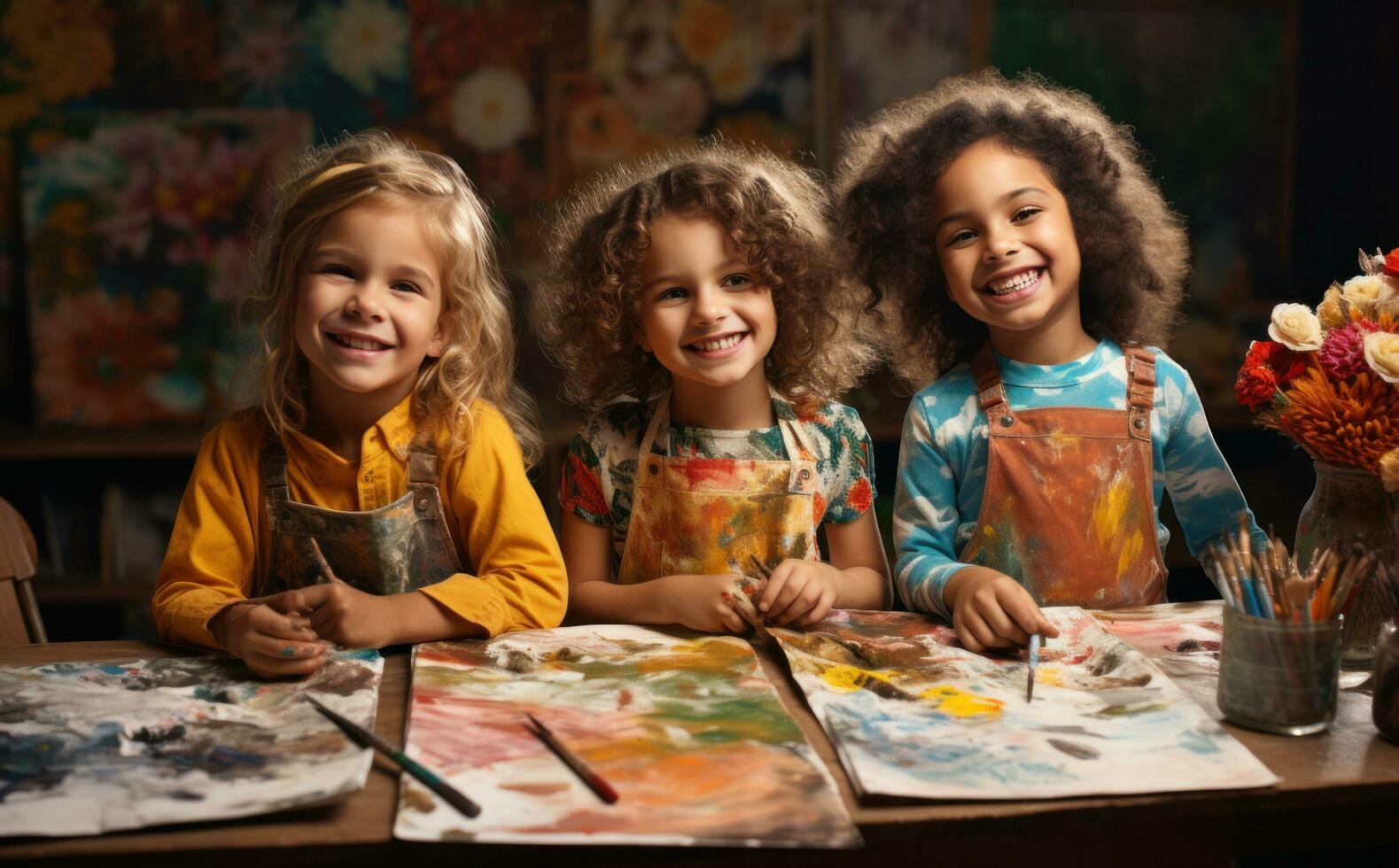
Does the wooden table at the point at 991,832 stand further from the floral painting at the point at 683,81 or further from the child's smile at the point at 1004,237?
the floral painting at the point at 683,81

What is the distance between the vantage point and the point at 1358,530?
123 centimetres

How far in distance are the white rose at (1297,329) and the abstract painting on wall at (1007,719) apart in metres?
0.35

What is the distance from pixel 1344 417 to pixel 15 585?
4.87 ft

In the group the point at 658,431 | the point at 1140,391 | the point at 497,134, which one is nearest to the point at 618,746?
the point at 658,431

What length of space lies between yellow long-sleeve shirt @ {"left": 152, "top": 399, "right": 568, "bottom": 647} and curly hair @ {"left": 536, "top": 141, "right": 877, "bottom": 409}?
198mm

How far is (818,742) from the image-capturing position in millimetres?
1039

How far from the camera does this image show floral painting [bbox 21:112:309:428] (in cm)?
320

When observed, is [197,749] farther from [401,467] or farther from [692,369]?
[692,369]

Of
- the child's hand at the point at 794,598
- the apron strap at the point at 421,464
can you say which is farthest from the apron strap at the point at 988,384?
the apron strap at the point at 421,464

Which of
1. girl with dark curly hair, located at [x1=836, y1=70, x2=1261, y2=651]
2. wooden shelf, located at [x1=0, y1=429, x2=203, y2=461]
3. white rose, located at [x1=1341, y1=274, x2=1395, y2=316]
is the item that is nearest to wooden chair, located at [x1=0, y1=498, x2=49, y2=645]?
girl with dark curly hair, located at [x1=836, y1=70, x2=1261, y2=651]

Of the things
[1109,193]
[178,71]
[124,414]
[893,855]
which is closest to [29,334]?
[124,414]

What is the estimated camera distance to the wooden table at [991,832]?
→ 874 millimetres

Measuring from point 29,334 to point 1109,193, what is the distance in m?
2.81

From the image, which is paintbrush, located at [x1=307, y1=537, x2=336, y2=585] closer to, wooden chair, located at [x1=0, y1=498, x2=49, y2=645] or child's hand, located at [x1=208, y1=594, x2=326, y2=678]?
child's hand, located at [x1=208, y1=594, x2=326, y2=678]
